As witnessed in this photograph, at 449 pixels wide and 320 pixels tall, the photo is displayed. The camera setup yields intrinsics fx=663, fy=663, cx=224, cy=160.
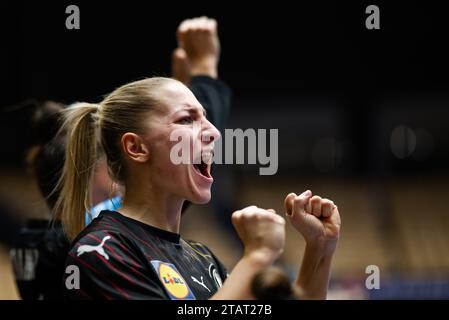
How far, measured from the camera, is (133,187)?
4.36 ft

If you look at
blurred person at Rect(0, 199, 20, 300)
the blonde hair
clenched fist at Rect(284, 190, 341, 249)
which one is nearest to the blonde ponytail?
the blonde hair

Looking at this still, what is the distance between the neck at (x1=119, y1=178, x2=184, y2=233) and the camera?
4.29 feet

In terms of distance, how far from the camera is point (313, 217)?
119 centimetres

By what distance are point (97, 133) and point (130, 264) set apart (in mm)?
378

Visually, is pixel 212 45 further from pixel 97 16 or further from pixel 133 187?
pixel 97 16

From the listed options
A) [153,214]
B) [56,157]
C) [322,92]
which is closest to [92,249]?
[153,214]

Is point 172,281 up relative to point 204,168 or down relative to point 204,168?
down

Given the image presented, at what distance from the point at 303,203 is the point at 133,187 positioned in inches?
14.1

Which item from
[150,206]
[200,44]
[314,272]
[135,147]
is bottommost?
[314,272]

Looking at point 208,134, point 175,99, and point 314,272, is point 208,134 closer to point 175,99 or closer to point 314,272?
point 175,99

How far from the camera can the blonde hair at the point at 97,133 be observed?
4.32 ft

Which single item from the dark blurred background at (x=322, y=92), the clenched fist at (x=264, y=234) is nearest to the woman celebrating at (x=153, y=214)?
the clenched fist at (x=264, y=234)

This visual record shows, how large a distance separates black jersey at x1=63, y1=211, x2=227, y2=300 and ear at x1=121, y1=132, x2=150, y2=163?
0.12m

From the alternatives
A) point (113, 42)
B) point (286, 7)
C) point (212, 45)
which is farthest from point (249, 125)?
point (212, 45)
